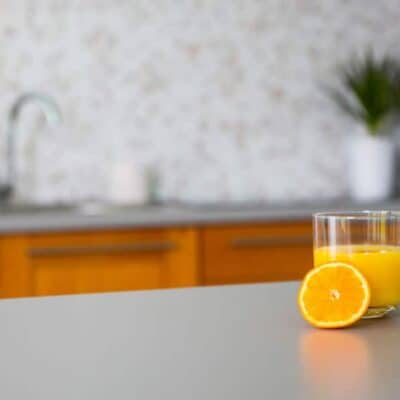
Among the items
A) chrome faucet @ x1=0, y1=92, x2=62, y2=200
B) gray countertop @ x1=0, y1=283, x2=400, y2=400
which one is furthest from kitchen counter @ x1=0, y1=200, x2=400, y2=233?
gray countertop @ x1=0, y1=283, x2=400, y2=400

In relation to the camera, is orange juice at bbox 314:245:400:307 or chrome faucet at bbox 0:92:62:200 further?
chrome faucet at bbox 0:92:62:200

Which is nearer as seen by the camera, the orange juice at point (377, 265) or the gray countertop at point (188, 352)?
the gray countertop at point (188, 352)

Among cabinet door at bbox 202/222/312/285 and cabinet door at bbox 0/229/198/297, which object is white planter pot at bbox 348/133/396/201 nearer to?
cabinet door at bbox 202/222/312/285

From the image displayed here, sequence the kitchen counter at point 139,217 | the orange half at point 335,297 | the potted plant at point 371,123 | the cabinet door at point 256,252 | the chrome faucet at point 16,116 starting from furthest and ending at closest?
the potted plant at point 371,123, the chrome faucet at point 16,116, the cabinet door at point 256,252, the kitchen counter at point 139,217, the orange half at point 335,297

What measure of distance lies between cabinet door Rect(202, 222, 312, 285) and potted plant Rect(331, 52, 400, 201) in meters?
0.56

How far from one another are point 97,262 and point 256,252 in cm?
52

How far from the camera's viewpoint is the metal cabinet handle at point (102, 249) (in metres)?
2.44

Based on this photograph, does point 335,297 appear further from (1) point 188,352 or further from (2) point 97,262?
(2) point 97,262

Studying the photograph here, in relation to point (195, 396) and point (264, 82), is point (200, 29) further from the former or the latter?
point (195, 396)

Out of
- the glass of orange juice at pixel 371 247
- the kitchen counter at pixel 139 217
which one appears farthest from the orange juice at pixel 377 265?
the kitchen counter at pixel 139 217

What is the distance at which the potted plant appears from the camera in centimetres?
312

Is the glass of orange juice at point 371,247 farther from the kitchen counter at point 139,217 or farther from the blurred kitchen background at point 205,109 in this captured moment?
the blurred kitchen background at point 205,109

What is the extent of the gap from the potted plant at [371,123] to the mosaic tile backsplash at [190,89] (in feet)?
0.32

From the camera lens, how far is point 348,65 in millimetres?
Answer: 3277
